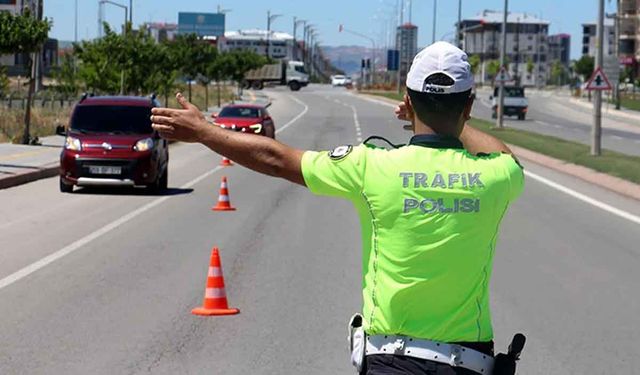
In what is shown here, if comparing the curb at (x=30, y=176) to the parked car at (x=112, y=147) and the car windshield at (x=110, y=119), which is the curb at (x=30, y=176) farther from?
the car windshield at (x=110, y=119)

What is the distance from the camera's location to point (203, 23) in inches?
6565

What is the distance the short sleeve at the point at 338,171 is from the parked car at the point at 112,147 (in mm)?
18935

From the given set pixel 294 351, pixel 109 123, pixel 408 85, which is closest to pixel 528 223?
pixel 109 123

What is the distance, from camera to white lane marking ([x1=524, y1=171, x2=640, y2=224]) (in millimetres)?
19781

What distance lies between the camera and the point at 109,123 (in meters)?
23.8

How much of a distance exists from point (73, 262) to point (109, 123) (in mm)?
10357

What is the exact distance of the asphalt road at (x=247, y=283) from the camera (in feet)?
29.3

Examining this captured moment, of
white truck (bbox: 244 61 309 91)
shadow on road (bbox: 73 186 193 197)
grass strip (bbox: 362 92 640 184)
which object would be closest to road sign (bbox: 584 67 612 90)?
grass strip (bbox: 362 92 640 184)

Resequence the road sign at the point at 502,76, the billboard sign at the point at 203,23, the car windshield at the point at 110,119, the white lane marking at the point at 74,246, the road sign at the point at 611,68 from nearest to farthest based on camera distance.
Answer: the white lane marking at the point at 74,246, the car windshield at the point at 110,119, the road sign at the point at 611,68, the road sign at the point at 502,76, the billboard sign at the point at 203,23

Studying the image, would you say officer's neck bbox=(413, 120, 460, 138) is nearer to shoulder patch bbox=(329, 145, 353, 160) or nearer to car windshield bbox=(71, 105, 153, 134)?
shoulder patch bbox=(329, 145, 353, 160)

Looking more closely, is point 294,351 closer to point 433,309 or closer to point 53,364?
point 53,364

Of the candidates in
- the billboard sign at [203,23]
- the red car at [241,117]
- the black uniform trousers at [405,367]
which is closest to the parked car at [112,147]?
the red car at [241,117]

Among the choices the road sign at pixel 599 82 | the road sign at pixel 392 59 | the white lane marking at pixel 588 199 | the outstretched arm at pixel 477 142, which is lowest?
the white lane marking at pixel 588 199

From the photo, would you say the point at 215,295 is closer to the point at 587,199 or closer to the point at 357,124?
the point at 587,199
